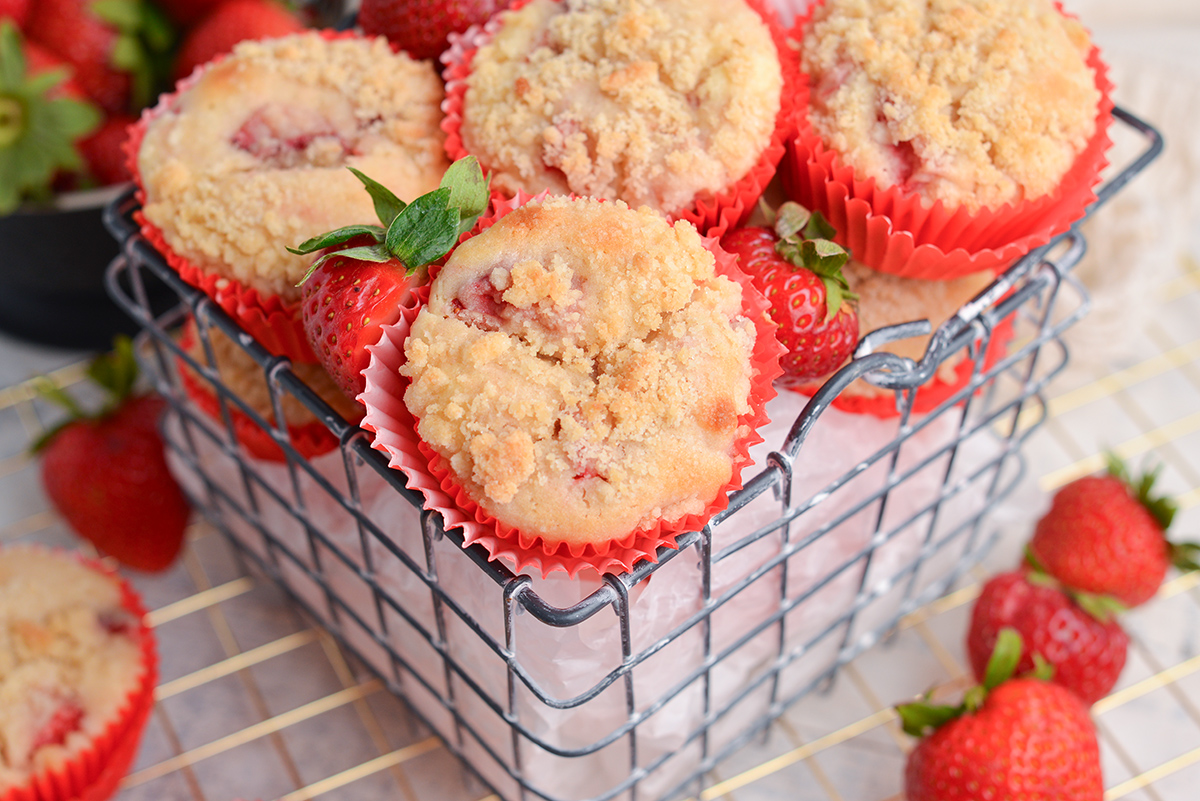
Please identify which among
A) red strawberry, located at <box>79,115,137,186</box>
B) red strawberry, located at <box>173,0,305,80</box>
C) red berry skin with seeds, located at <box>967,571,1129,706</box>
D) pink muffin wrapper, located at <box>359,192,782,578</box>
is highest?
pink muffin wrapper, located at <box>359,192,782,578</box>

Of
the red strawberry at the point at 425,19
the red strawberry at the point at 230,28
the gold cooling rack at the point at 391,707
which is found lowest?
the gold cooling rack at the point at 391,707

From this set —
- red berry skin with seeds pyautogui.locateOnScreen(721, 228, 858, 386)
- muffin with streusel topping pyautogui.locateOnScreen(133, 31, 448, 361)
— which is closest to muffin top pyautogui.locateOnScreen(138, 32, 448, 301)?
muffin with streusel topping pyautogui.locateOnScreen(133, 31, 448, 361)

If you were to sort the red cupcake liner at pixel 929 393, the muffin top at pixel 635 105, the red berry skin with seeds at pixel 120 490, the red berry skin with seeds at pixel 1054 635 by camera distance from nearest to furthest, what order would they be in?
the muffin top at pixel 635 105 → the red cupcake liner at pixel 929 393 → the red berry skin with seeds at pixel 1054 635 → the red berry skin with seeds at pixel 120 490

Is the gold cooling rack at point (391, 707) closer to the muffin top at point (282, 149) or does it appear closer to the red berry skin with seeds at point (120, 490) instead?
the red berry skin with seeds at point (120, 490)

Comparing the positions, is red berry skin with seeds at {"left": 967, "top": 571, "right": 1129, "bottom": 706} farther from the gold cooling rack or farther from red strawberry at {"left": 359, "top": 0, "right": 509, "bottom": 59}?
red strawberry at {"left": 359, "top": 0, "right": 509, "bottom": 59}

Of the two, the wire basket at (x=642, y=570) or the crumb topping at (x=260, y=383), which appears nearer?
the wire basket at (x=642, y=570)

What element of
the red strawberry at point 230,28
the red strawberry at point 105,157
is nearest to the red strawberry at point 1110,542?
the red strawberry at point 230,28
